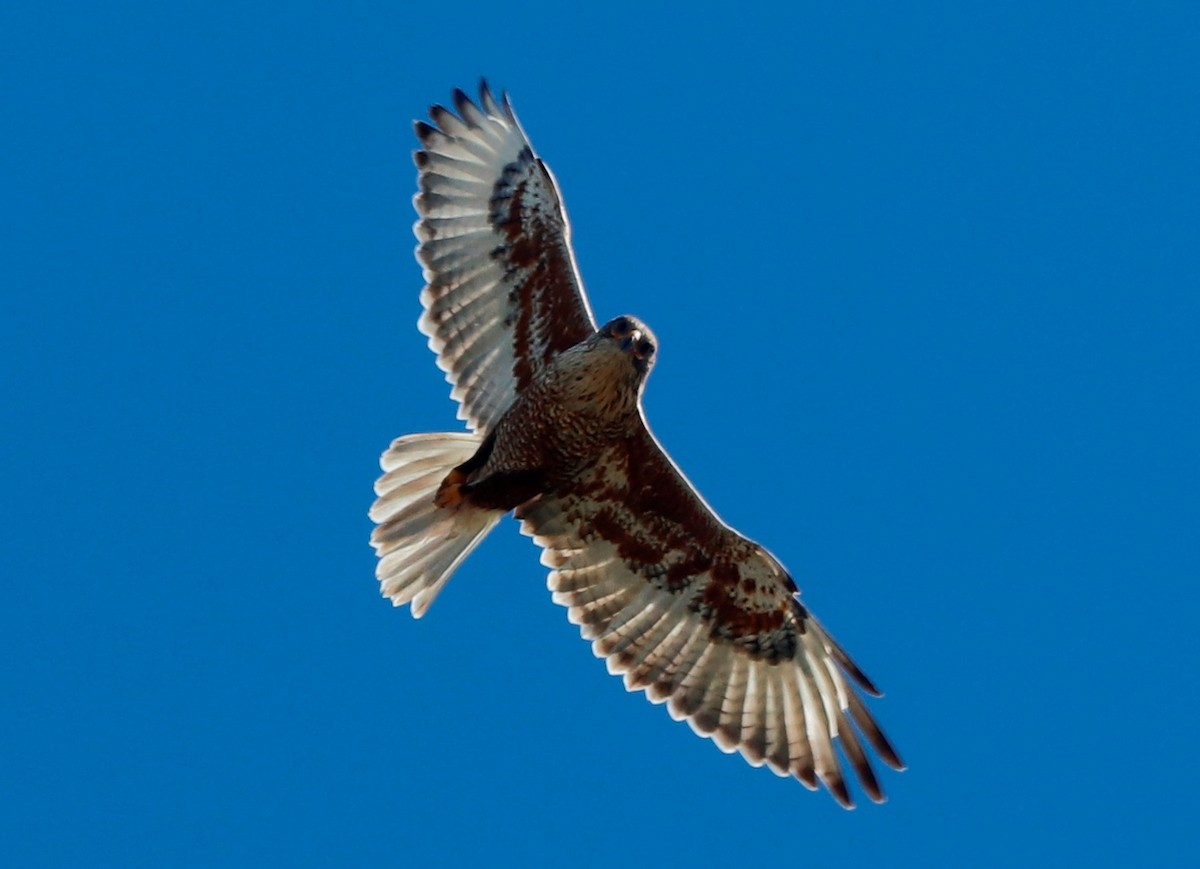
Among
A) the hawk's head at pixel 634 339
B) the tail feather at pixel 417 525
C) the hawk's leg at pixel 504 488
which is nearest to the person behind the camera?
the hawk's head at pixel 634 339

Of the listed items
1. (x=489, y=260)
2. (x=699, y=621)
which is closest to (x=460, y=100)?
(x=489, y=260)

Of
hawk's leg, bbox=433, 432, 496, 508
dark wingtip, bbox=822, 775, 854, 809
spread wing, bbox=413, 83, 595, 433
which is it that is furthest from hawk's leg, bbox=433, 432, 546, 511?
dark wingtip, bbox=822, 775, 854, 809

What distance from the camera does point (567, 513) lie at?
12344 mm

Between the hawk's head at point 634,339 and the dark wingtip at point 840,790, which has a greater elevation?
the hawk's head at point 634,339

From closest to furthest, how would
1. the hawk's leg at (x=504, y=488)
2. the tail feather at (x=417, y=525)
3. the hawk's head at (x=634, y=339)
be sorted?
the hawk's head at (x=634, y=339) < the hawk's leg at (x=504, y=488) < the tail feather at (x=417, y=525)

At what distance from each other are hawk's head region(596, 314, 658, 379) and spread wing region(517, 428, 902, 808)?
0.81m

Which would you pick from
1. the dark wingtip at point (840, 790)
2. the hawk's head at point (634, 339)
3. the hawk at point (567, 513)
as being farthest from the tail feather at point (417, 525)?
the dark wingtip at point (840, 790)

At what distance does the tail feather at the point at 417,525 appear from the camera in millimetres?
12086

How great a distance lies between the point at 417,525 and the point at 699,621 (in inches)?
63.9

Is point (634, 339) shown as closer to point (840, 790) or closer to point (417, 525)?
point (417, 525)

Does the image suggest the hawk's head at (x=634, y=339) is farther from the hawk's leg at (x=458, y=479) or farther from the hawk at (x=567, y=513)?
the hawk's leg at (x=458, y=479)

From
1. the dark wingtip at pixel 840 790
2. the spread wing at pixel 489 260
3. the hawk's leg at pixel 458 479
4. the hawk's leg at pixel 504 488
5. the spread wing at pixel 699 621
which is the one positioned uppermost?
the spread wing at pixel 489 260

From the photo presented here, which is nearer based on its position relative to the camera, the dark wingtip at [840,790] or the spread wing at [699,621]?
the dark wingtip at [840,790]

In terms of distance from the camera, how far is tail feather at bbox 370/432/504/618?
1209 centimetres
